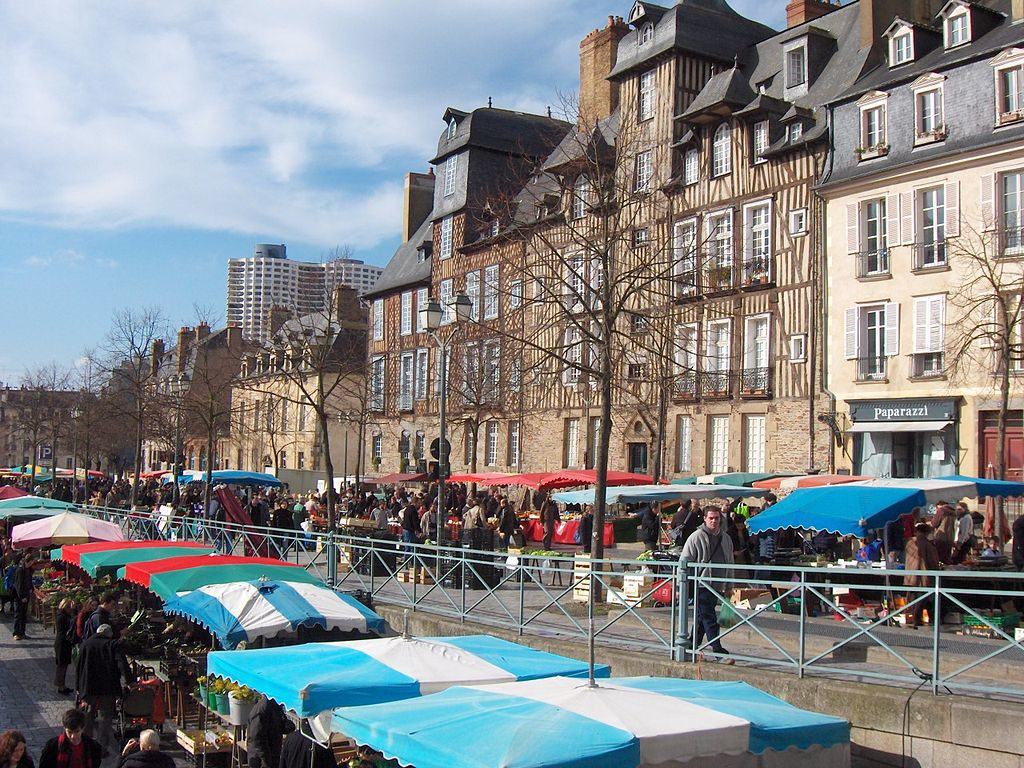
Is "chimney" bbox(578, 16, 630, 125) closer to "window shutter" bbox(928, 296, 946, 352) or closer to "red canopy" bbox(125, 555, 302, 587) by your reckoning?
"window shutter" bbox(928, 296, 946, 352)

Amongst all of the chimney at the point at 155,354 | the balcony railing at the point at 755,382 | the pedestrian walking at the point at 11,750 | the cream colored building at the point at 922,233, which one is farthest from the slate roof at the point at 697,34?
the pedestrian walking at the point at 11,750

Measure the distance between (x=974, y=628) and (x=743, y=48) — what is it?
27.4 meters

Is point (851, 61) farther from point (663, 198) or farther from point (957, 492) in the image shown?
point (957, 492)

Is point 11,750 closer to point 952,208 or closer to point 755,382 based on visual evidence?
point 952,208

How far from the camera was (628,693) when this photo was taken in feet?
20.3

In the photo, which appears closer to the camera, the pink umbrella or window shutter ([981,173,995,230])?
the pink umbrella

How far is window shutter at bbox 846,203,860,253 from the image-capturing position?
1040 inches

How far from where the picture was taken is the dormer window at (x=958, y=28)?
2481 centimetres

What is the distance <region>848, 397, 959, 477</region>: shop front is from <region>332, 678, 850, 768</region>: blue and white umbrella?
19.0m

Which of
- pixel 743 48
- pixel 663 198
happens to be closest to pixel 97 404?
pixel 663 198

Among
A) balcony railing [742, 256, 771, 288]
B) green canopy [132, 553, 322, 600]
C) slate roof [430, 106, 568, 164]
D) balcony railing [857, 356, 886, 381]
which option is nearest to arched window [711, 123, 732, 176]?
balcony railing [742, 256, 771, 288]

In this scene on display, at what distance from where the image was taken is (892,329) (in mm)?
25484

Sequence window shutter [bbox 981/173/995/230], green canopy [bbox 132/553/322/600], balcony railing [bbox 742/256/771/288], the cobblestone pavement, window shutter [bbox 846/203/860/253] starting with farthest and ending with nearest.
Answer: balcony railing [bbox 742/256/771/288] → window shutter [bbox 846/203/860/253] → window shutter [bbox 981/173/995/230] → green canopy [bbox 132/553/322/600] → the cobblestone pavement

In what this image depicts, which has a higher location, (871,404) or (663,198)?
(663,198)
